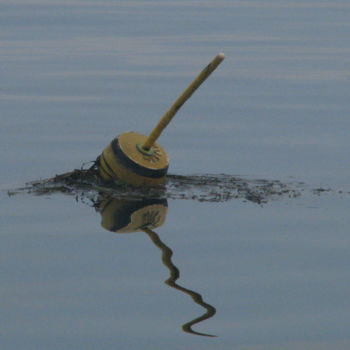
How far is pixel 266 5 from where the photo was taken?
203ft

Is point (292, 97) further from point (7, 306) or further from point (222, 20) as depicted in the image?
point (222, 20)

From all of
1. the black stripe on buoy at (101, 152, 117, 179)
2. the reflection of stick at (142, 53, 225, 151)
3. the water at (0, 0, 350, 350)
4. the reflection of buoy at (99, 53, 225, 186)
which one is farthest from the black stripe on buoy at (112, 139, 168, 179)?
the water at (0, 0, 350, 350)

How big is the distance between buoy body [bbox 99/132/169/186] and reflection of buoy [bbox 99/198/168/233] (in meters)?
0.35

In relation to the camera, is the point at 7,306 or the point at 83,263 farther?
the point at 83,263

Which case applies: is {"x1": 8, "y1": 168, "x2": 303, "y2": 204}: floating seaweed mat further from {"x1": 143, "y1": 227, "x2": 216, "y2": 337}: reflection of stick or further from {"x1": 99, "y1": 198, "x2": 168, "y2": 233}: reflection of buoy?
{"x1": 143, "y1": 227, "x2": 216, "y2": 337}: reflection of stick

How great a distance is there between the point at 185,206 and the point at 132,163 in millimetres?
788

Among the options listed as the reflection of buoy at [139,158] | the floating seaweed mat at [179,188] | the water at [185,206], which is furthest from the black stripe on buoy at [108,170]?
the water at [185,206]

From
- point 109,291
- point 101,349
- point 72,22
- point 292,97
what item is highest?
point 72,22

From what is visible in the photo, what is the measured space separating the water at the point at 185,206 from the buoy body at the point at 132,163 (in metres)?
0.57

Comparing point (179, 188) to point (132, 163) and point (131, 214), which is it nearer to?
point (132, 163)

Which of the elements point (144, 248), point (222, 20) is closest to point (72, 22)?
point (222, 20)

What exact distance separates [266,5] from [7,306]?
168ft

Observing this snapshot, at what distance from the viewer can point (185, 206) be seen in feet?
53.4

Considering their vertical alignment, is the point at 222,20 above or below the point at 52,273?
above
